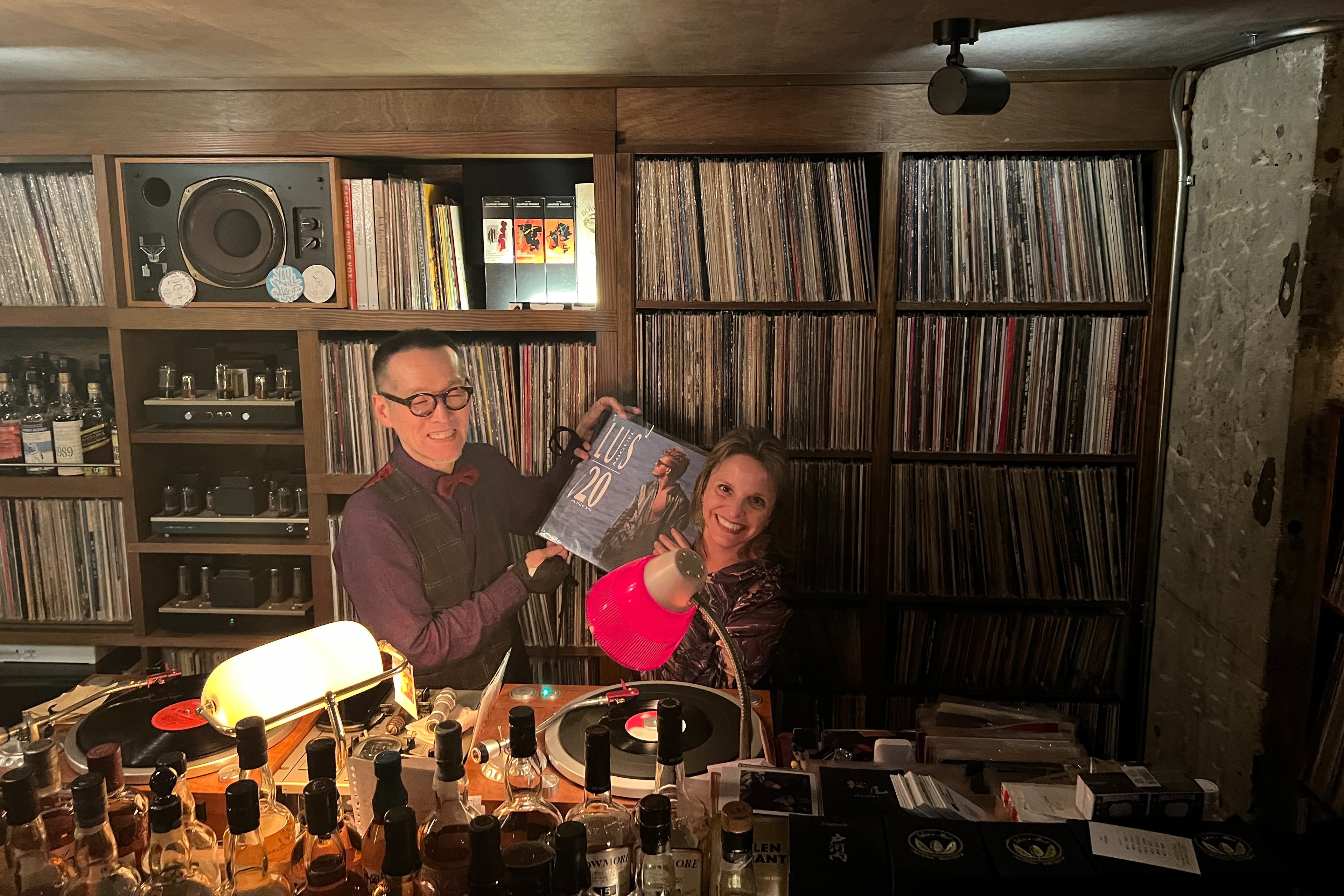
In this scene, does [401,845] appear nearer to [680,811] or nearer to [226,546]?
[680,811]

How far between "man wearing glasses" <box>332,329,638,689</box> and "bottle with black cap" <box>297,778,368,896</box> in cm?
146

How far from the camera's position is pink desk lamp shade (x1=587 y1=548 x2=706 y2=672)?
1.41m

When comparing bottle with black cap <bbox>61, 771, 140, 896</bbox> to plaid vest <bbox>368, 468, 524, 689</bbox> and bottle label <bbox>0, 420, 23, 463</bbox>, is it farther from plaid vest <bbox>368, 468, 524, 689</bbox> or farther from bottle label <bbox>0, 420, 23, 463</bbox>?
bottle label <bbox>0, 420, 23, 463</bbox>

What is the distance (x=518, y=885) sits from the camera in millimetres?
927

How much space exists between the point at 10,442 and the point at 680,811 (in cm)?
245

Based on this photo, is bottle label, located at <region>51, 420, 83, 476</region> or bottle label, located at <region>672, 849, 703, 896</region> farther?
bottle label, located at <region>51, 420, 83, 476</region>

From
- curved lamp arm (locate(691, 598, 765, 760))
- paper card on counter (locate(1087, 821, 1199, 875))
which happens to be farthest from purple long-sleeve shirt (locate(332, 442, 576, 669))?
paper card on counter (locate(1087, 821, 1199, 875))

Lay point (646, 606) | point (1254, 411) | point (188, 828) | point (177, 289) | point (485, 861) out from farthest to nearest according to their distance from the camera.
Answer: point (177, 289)
point (1254, 411)
point (646, 606)
point (188, 828)
point (485, 861)

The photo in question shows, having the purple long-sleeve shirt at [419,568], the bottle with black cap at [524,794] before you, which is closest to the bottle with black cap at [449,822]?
the bottle with black cap at [524,794]

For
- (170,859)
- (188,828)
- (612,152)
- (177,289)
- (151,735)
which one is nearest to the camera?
(170,859)

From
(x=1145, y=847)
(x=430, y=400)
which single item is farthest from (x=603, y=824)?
(x=430, y=400)

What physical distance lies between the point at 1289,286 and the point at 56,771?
94.4 inches

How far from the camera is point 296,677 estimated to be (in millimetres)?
1492

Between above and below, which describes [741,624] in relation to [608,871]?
below
